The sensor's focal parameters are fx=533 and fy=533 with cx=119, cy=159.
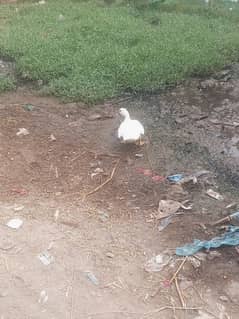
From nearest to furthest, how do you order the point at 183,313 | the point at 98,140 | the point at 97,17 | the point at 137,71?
the point at 183,313, the point at 98,140, the point at 137,71, the point at 97,17

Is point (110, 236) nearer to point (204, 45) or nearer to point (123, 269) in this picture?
point (123, 269)

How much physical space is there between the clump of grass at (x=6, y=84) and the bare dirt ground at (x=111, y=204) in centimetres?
15

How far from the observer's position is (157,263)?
397cm

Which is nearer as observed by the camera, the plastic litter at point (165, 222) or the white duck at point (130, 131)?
the plastic litter at point (165, 222)

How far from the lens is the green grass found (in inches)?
261

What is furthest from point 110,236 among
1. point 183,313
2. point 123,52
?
point 123,52

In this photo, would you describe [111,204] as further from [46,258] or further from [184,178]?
[46,258]

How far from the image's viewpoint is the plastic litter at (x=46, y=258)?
3.97 metres

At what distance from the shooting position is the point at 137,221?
4430 mm

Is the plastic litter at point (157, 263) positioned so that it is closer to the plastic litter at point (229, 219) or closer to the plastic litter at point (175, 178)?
the plastic litter at point (229, 219)

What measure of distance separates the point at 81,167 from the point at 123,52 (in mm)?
2575

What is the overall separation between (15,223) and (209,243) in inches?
61.9

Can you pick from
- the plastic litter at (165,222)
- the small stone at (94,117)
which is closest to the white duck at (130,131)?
the small stone at (94,117)

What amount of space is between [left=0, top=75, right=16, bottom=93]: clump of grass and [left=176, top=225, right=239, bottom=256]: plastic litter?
3410 millimetres
